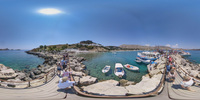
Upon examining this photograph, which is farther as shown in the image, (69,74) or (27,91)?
(69,74)

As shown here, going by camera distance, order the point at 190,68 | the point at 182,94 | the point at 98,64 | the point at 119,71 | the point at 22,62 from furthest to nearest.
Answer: the point at 22,62, the point at 98,64, the point at 190,68, the point at 119,71, the point at 182,94

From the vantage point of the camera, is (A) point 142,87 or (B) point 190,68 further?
(B) point 190,68

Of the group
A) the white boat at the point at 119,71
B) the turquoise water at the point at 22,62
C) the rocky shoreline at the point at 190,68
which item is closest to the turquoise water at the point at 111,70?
the white boat at the point at 119,71

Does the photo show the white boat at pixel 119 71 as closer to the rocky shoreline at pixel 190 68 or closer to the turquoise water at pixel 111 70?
the turquoise water at pixel 111 70

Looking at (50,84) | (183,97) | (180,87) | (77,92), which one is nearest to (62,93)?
(77,92)

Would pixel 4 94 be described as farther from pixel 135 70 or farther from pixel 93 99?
pixel 135 70

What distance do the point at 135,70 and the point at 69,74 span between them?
15916 millimetres

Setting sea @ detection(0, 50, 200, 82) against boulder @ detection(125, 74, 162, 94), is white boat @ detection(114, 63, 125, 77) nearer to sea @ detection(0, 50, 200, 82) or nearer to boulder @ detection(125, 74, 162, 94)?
sea @ detection(0, 50, 200, 82)

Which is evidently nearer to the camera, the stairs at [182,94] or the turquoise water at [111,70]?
the stairs at [182,94]

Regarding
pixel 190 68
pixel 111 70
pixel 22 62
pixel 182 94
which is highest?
pixel 182 94

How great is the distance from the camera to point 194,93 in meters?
4.85

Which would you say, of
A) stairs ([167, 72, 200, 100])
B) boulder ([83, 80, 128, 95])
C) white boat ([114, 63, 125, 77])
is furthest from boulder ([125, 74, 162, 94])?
white boat ([114, 63, 125, 77])

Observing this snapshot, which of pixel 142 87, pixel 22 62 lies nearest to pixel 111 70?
pixel 142 87

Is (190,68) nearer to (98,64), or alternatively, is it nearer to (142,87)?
(142,87)
